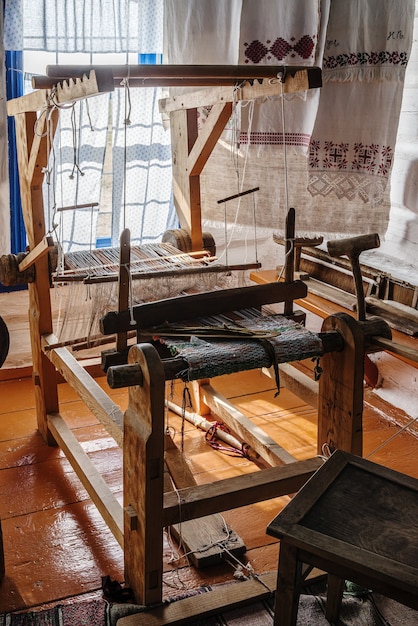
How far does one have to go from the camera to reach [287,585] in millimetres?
1908

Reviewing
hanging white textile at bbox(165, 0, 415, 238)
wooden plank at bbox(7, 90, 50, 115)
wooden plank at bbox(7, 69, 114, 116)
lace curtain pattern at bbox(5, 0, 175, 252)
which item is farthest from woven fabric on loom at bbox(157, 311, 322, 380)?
A: hanging white textile at bbox(165, 0, 415, 238)

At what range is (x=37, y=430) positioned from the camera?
369 cm

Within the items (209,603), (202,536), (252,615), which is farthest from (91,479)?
(252,615)

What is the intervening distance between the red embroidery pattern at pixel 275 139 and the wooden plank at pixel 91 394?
4.82 ft

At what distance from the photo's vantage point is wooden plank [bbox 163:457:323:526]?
230 cm

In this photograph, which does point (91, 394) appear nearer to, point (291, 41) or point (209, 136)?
point (209, 136)

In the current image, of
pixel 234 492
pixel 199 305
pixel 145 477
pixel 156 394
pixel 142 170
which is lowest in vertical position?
pixel 234 492

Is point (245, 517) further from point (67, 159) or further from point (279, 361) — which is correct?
point (67, 159)

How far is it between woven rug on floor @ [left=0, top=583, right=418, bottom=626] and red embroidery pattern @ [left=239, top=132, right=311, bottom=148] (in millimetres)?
2209

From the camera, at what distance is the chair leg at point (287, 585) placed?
1.84 m

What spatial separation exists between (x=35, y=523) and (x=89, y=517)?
0.22 metres

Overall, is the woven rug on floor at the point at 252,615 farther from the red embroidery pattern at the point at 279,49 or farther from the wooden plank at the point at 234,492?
the red embroidery pattern at the point at 279,49

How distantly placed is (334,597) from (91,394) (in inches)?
44.7

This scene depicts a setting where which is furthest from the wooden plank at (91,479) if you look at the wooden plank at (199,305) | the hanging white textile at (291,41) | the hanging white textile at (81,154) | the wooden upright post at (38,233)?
the hanging white textile at (291,41)
